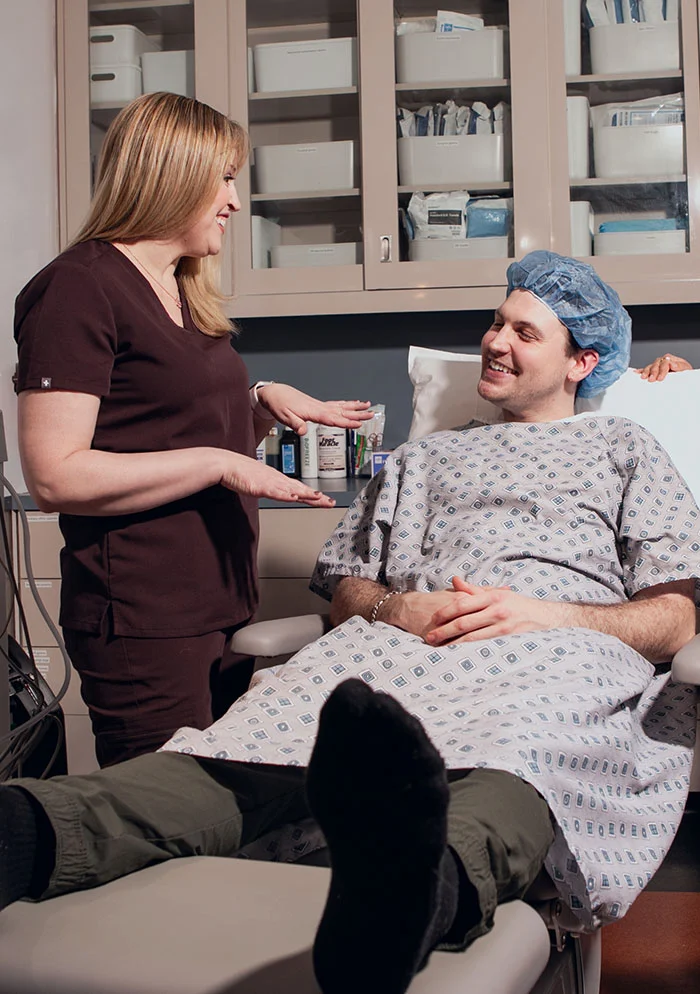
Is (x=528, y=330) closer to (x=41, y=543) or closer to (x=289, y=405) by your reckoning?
(x=289, y=405)

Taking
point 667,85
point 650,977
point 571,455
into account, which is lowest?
point 650,977

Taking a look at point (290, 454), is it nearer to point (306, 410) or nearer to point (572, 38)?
point (306, 410)

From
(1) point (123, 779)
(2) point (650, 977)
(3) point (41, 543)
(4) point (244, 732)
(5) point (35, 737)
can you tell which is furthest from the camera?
(3) point (41, 543)

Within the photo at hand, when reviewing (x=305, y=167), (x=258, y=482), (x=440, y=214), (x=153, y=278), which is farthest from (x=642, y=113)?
(x=258, y=482)

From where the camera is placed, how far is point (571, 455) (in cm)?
173

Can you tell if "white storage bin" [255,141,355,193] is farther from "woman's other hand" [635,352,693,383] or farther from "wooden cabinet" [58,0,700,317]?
"woman's other hand" [635,352,693,383]

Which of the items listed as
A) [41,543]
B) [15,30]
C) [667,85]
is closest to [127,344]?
[41,543]

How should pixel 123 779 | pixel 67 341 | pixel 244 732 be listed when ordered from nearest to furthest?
pixel 123 779 → pixel 244 732 → pixel 67 341

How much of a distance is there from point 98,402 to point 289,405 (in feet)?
1.29

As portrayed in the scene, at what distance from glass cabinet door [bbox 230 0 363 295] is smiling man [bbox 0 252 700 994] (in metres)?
0.97

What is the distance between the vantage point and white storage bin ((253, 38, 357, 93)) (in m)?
2.77

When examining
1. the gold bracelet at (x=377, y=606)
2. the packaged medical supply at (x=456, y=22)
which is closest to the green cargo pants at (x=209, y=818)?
the gold bracelet at (x=377, y=606)

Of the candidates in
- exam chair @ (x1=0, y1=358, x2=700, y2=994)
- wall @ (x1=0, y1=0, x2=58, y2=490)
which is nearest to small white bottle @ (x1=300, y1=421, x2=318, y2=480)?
wall @ (x1=0, y1=0, x2=58, y2=490)

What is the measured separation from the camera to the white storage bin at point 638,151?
2.62 meters
